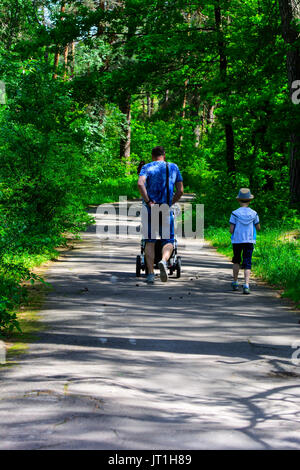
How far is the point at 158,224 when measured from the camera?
11.2 m

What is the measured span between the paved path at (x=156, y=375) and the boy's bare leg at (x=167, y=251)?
28.7 inches

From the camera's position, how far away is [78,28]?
21.5 meters

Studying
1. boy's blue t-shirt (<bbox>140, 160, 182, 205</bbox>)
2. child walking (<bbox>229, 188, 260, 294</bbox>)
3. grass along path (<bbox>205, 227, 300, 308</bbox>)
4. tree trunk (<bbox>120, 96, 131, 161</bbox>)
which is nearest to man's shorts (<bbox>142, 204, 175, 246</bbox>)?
boy's blue t-shirt (<bbox>140, 160, 182, 205</bbox>)

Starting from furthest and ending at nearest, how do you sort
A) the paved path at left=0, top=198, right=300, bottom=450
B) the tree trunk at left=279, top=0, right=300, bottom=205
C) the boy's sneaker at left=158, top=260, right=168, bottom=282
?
the tree trunk at left=279, top=0, right=300, bottom=205 → the boy's sneaker at left=158, top=260, right=168, bottom=282 → the paved path at left=0, top=198, right=300, bottom=450

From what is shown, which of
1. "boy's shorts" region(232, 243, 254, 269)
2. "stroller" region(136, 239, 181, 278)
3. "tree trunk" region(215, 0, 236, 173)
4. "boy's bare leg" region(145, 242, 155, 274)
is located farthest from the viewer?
"tree trunk" region(215, 0, 236, 173)

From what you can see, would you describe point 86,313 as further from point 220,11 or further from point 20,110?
point 220,11

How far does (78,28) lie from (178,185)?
12243 millimetres

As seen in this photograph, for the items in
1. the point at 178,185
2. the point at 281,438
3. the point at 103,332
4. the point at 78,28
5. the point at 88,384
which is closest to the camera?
the point at 281,438

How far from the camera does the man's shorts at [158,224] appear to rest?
11117 mm

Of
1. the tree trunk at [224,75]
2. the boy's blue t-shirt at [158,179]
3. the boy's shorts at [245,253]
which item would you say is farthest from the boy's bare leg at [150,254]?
the tree trunk at [224,75]

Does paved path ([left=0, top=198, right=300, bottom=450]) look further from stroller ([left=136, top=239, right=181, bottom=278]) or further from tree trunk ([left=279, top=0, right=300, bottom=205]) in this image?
tree trunk ([left=279, top=0, right=300, bottom=205])

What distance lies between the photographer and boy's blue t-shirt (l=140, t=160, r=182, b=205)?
36.2 ft

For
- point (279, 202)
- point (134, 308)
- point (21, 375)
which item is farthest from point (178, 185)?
point (279, 202)

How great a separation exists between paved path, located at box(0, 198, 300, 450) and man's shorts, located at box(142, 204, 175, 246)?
1.07 m
